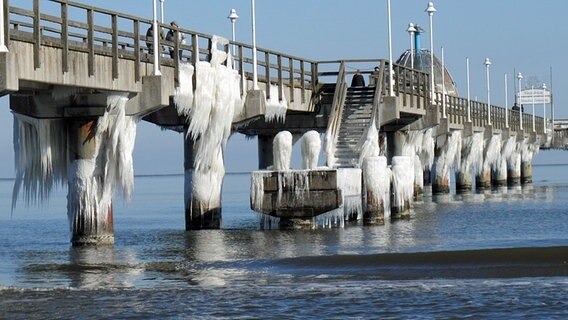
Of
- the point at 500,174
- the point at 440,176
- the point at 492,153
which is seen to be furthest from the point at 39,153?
the point at 500,174

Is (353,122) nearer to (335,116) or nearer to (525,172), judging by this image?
(335,116)

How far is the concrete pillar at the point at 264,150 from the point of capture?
47.7 meters

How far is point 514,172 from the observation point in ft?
305

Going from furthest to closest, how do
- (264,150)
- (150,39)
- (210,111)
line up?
(264,150) < (210,111) < (150,39)

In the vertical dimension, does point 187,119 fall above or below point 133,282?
above

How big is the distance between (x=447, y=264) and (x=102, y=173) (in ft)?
30.9

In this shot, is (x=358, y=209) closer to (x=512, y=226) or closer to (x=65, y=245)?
(x=512, y=226)

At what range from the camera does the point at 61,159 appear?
30344 mm

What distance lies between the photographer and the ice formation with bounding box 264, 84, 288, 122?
41.0 meters

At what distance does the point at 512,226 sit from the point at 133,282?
17.6m

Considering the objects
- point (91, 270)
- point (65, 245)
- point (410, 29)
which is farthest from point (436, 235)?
point (410, 29)

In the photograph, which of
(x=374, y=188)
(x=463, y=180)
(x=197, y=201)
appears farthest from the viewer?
(x=463, y=180)

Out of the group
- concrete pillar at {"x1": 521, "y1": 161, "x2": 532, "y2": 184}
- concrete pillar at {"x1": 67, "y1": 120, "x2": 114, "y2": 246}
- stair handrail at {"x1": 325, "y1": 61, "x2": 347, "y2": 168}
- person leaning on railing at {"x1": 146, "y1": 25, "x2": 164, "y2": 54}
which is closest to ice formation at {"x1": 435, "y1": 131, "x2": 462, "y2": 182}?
stair handrail at {"x1": 325, "y1": 61, "x2": 347, "y2": 168}

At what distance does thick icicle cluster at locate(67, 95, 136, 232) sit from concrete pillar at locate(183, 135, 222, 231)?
730 cm
